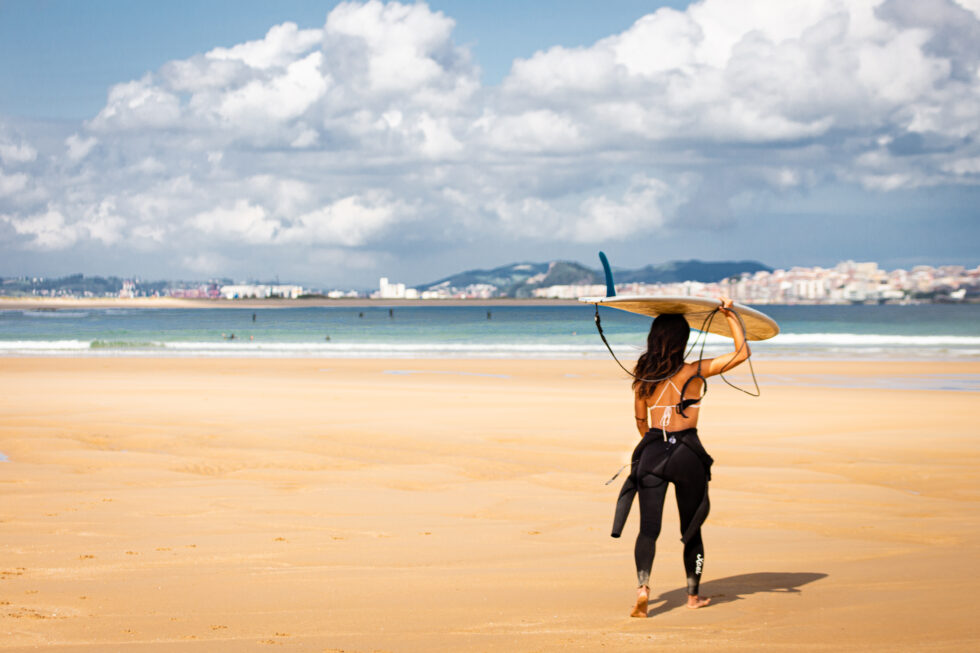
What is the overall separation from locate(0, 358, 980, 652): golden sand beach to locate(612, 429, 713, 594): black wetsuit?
0.46m

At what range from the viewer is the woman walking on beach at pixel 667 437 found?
16.3 ft

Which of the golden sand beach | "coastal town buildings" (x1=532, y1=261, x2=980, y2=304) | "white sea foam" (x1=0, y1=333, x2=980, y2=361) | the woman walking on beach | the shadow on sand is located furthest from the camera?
"coastal town buildings" (x1=532, y1=261, x2=980, y2=304)

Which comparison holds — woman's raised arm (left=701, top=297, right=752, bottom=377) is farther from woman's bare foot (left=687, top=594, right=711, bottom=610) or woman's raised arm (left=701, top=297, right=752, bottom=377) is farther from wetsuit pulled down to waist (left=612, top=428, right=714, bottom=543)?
woman's bare foot (left=687, top=594, right=711, bottom=610)

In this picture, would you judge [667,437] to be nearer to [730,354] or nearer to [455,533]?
[730,354]

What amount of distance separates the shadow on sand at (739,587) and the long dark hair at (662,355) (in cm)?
135

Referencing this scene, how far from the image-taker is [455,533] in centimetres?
728

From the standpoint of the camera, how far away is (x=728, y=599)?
5453 mm

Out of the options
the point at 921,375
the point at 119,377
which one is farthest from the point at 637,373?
the point at 921,375

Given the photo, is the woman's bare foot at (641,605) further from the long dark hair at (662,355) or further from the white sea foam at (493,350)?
the white sea foam at (493,350)

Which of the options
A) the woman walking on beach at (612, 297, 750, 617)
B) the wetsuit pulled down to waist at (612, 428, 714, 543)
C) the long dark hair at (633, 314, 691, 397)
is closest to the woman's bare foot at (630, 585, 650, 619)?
the woman walking on beach at (612, 297, 750, 617)

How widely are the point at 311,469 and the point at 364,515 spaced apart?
2.74 metres

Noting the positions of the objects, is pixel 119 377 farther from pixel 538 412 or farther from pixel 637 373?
pixel 637 373

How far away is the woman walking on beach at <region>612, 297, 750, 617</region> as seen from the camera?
4.95 metres

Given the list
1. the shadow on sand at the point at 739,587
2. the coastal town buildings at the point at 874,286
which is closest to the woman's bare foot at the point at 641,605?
the shadow on sand at the point at 739,587
